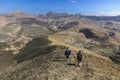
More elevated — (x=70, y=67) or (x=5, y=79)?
(x=70, y=67)

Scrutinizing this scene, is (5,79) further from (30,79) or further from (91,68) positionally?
(91,68)

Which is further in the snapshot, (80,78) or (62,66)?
(62,66)

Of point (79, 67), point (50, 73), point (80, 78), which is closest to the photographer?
point (80, 78)

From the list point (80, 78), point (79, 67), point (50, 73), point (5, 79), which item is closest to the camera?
point (80, 78)

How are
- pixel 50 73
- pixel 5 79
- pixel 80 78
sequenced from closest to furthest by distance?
pixel 80 78 → pixel 50 73 → pixel 5 79

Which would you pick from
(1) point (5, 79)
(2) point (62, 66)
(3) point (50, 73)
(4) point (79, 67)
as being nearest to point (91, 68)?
(4) point (79, 67)

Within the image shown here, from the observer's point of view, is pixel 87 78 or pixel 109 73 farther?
pixel 109 73

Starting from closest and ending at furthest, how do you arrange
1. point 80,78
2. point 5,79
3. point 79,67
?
point 80,78, point 79,67, point 5,79

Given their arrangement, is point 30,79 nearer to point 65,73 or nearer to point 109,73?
point 65,73

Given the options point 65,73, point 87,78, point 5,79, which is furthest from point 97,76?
point 5,79
